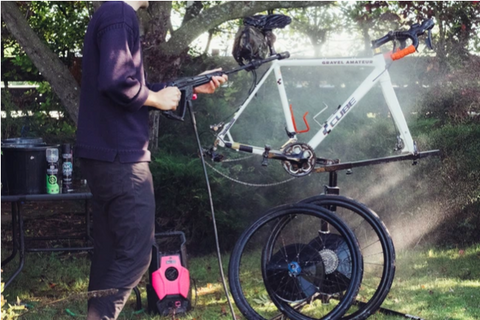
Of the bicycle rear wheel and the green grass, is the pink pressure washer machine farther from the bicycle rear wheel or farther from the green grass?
the bicycle rear wheel

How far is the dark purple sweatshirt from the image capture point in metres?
2.97

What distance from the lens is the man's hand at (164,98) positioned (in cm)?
315

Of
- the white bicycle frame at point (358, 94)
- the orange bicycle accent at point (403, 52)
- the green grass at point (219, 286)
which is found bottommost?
the green grass at point (219, 286)

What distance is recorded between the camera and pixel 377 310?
4184mm

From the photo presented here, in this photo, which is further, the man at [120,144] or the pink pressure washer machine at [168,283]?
the pink pressure washer machine at [168,283]

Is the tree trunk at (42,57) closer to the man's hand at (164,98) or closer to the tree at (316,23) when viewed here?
the man's hand at (164,98)

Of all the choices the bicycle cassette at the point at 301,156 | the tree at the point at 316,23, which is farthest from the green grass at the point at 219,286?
the tree at the point at 316,23

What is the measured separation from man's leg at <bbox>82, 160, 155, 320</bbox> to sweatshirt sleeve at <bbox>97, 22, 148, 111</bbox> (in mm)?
323

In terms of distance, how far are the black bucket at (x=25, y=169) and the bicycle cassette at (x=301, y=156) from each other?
1.62 m

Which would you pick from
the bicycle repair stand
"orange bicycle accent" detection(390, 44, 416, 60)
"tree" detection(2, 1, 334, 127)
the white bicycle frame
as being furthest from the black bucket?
"orange bicycle accent" detection(390, 44, 416, 60)

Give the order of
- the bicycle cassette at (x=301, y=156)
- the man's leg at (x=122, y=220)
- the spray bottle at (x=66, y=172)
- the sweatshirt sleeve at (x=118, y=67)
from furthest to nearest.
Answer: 1. the spray bottle at (x=66, y=172)
2. the bicycle cassette at (x=301, y=156)
3. the man's leg at (x=122, y=220)
4. the sweatshirt sleeve at (x=118, y=67)

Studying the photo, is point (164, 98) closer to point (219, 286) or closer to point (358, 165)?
point (358, 165)

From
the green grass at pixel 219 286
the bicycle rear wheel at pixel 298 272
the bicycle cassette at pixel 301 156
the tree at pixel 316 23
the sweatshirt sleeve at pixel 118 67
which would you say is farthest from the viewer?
the tree at pixel 316 23

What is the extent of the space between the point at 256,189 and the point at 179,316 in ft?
5.39
